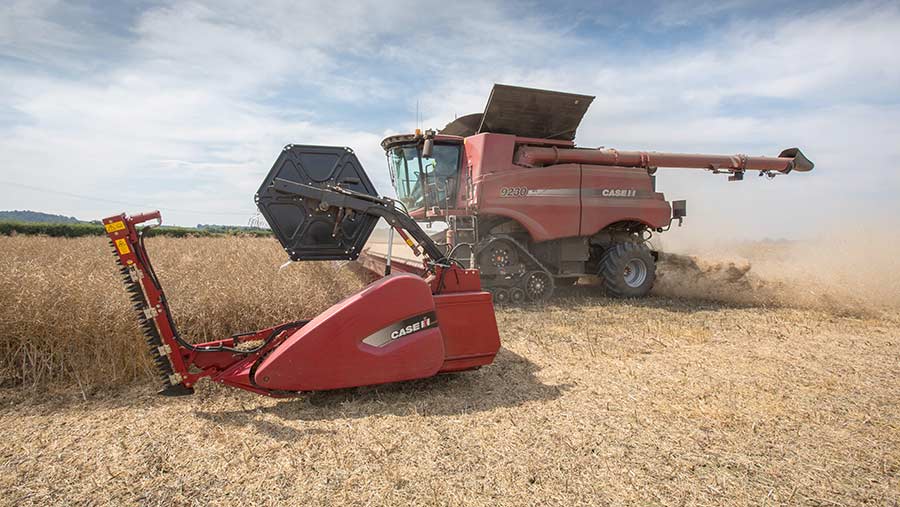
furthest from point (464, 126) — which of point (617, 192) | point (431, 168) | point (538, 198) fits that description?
point (617, 192)

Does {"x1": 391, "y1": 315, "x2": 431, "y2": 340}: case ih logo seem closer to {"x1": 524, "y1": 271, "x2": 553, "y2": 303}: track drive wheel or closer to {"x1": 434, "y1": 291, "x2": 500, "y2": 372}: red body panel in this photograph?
{"x1": 434, "y1": 291, "x2": 500, "y2": 372}: red body panel

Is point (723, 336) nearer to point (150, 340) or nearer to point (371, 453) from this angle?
point (371, 453)

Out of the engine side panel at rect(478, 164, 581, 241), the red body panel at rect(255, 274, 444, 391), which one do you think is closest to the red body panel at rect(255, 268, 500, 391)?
the red body panel at rect(255, 274, 444, 391)

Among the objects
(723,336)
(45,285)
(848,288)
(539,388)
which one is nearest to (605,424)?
(539,388)

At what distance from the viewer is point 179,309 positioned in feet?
14.6

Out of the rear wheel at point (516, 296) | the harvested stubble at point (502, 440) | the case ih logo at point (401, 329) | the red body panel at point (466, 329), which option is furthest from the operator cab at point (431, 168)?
the case ih logo at point (401, 329)

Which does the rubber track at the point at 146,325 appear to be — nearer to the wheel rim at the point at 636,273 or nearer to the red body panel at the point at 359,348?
the red body panel at the point at 359,348

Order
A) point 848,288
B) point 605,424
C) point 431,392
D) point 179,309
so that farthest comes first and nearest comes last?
1. point 848,288
2. point 179,309
3. point 431,392
4. point 605,424

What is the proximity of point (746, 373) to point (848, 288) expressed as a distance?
6.35 meters

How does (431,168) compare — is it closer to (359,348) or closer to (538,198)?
(538,198)

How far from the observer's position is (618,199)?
27.6ft

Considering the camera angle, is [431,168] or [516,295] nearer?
[516,295]

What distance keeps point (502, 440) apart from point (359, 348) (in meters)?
1.06

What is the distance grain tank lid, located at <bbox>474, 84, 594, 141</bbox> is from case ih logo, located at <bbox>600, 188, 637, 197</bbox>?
1.14 meters
